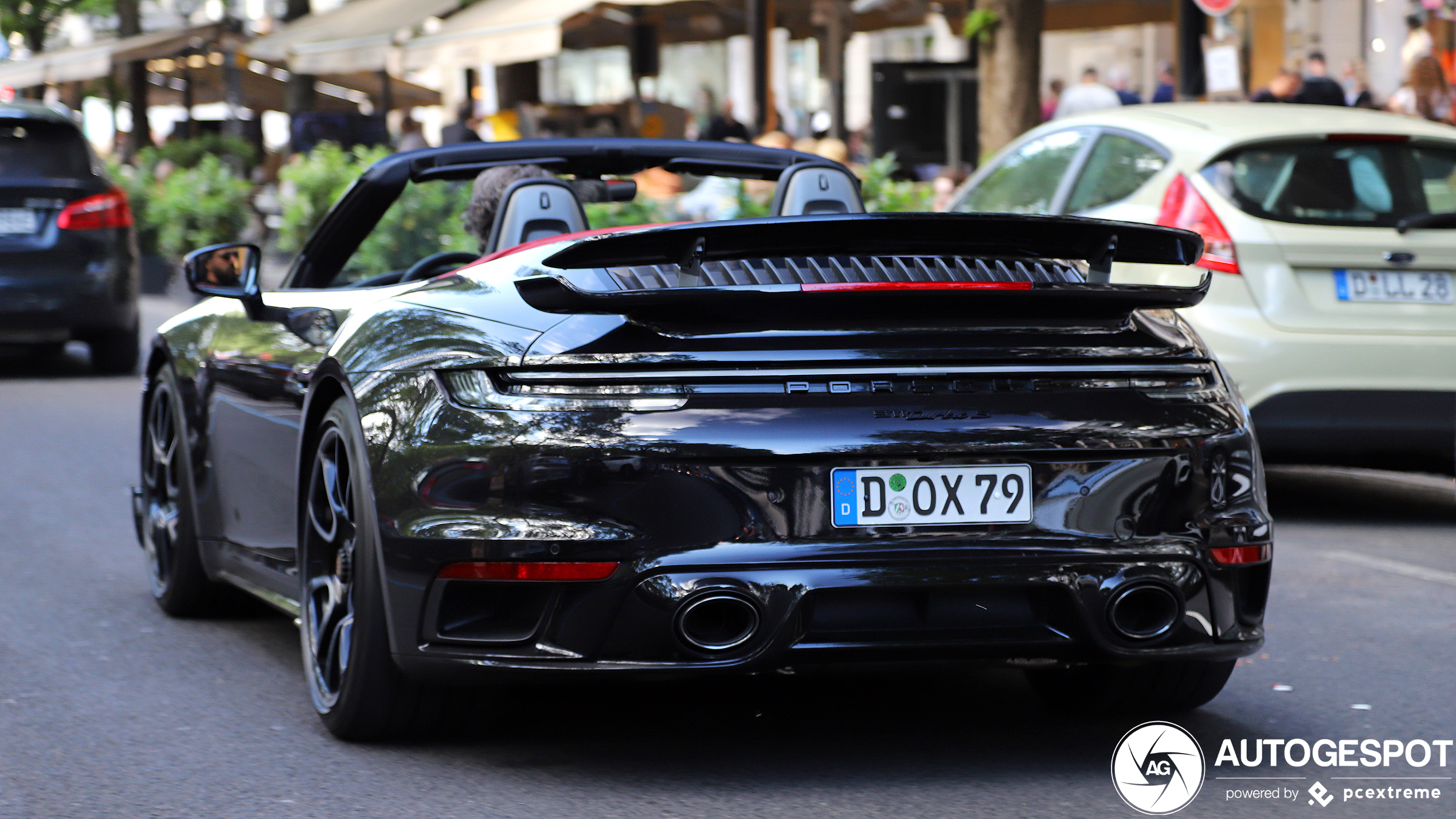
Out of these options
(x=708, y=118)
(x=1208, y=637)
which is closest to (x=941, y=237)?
(x=1208, y=637)

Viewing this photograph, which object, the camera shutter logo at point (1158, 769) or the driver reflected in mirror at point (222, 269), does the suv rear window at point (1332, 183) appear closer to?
the camera shutter logo at point (1158, 769)

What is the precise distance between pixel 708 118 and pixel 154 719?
18.7m

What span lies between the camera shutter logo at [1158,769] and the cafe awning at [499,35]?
15562 millimetres

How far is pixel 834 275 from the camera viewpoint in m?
4.06

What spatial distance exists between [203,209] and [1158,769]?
63.0 ft

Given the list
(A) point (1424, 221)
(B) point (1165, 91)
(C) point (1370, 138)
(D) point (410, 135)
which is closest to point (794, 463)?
(A) point (1424, 221)

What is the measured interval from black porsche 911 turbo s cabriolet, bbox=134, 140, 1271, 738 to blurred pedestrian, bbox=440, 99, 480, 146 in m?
15.3

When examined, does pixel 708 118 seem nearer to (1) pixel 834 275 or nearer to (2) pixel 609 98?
(1) pixel 834 275

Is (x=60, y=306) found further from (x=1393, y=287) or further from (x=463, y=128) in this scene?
(x=1393, y=287)

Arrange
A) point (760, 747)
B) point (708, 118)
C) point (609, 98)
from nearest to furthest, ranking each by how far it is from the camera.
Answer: point (760, 747) < point (708, 118) < point (609, 98)

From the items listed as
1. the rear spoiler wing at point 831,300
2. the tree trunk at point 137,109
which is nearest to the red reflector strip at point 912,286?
the rear spoiler wing at point 831,300

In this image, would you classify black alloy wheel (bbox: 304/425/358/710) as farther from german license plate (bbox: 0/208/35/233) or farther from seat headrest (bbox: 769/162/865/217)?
german license plate (bbox: 0/208/35/233)

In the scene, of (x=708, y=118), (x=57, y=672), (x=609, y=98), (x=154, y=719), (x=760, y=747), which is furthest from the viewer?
(x=609, y=98)

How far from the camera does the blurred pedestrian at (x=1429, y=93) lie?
16469 mm
